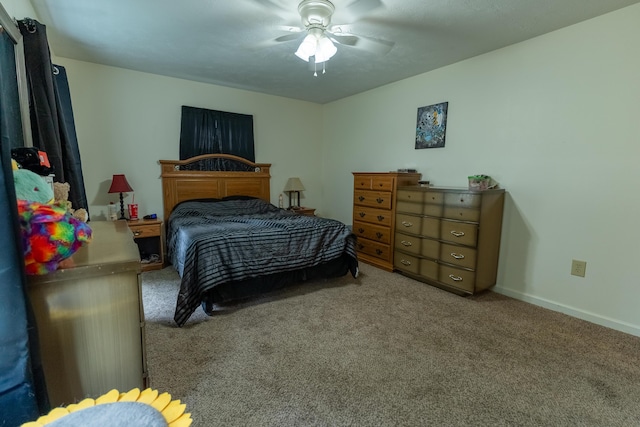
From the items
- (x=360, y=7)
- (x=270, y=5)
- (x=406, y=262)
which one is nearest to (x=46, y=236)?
(x=270, y=5)

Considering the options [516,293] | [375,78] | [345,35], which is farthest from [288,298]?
[375,78]

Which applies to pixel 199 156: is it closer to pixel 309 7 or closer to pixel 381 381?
pixel 309 7

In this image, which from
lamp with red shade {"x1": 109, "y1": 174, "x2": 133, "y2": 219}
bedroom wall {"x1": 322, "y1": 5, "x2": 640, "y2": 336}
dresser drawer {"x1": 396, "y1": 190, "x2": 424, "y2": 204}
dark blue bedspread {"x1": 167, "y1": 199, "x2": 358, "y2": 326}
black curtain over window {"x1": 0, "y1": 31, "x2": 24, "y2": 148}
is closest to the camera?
black curtain over window {"x1": 0, "y1": 31, "x2": 24, "y2": 148}

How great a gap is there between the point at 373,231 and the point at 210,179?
7.53 ft

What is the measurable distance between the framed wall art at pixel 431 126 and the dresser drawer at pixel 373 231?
1.10m

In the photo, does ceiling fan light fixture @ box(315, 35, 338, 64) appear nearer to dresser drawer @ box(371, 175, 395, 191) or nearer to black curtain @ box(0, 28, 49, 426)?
dresser drawer @ box(371, 175, 395, 191)

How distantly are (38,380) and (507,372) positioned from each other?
2153 mm

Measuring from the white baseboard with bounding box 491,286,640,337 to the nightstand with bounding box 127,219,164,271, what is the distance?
12.1 ft

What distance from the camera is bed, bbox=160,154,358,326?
2.34m

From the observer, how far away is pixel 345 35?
2496 mm

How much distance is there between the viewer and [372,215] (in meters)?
3.72

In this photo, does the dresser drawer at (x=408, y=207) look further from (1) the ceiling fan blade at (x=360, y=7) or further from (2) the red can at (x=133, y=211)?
(2) the red can at (x=133, y=211)

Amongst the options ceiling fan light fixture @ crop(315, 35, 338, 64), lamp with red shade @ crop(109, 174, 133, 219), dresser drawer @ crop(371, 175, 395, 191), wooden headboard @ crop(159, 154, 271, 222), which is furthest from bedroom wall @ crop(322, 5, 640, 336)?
lamp with red shade @ crop(109, 174, 133, 219)

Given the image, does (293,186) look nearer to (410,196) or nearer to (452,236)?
(410,196)
